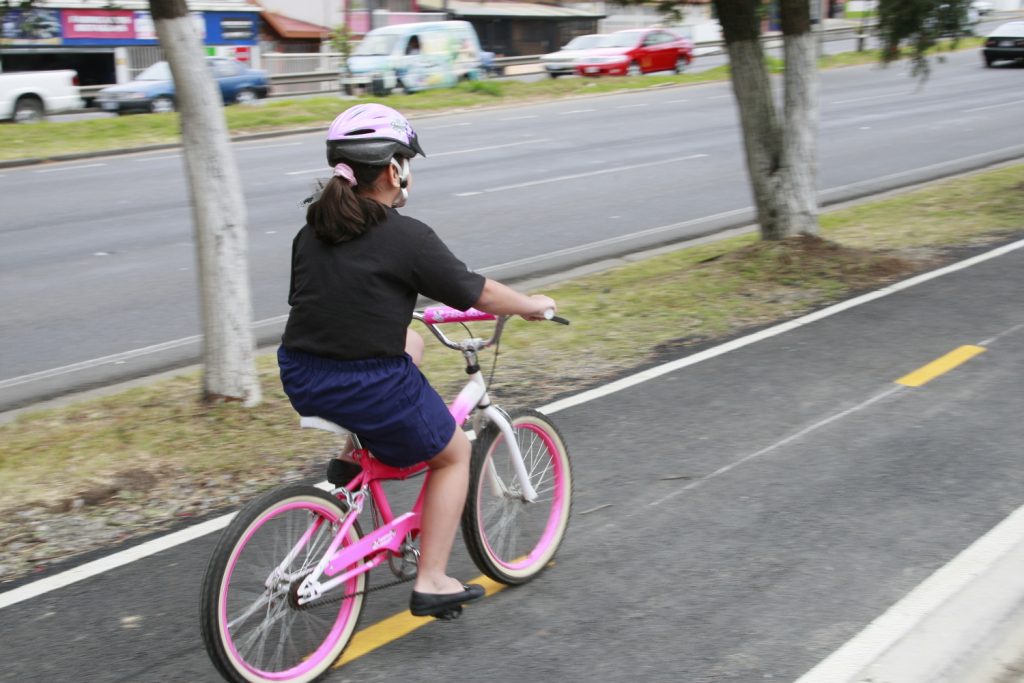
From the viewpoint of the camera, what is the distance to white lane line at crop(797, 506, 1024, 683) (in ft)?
12.5

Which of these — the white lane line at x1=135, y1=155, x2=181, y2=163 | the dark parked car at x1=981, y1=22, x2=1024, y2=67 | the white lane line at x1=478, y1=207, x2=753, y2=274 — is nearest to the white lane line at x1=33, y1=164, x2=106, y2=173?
the white lane line at x1=135, y1=155, x2=181, y2=163

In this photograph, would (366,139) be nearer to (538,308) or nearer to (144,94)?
(538,308)

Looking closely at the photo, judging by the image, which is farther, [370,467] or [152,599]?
[152,599]

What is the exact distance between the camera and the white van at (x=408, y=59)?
31.6m

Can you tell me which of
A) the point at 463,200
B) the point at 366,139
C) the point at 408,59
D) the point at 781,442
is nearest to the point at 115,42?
the point at 408,59

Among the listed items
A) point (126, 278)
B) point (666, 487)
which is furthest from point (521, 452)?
point (126, 278)

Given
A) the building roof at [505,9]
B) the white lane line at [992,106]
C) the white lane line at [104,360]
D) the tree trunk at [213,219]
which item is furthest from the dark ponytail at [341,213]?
the building roof at [505,9]

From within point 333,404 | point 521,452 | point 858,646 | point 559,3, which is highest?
point 559,3

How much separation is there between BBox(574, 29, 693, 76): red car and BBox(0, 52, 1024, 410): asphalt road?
339 inches

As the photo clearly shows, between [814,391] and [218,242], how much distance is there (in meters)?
3.69

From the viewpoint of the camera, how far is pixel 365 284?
369 cm

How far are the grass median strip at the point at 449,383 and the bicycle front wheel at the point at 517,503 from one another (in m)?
1.59

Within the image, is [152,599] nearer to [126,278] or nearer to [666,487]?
[666,487]

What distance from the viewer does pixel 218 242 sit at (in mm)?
6746
